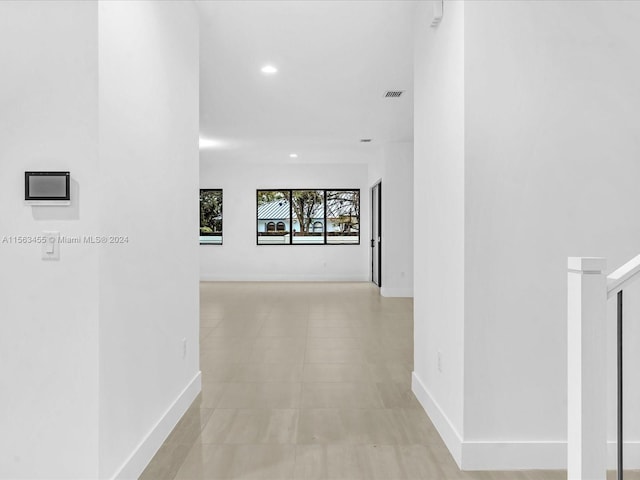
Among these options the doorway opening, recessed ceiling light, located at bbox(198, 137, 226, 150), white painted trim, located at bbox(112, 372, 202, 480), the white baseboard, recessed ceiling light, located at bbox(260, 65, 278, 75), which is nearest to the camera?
white painted trim, located at bbox(112, 372, 202, 480)

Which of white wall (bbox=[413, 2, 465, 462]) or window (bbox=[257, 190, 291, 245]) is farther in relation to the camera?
window (bbox=[257, 190, 291, 245])

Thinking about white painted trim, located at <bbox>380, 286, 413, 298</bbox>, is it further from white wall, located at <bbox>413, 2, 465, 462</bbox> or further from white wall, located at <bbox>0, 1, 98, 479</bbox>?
white wall, located at <bbox>0, 1, 98, 479</bbox>

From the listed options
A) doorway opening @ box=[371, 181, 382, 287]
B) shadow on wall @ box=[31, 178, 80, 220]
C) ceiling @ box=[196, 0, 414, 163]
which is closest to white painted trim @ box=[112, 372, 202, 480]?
shadow on wall @ box=[31, 178, 80, 220]

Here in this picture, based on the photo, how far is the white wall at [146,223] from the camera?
77.2 inches

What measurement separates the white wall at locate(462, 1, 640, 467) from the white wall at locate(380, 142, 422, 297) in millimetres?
6378

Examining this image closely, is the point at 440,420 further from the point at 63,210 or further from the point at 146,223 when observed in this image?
the point at 63,210

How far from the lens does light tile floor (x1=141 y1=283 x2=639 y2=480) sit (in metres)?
2.37

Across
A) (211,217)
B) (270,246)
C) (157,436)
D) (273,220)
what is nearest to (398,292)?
(270,246)

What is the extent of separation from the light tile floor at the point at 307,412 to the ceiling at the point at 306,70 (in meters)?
2.82

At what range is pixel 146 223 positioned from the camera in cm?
241

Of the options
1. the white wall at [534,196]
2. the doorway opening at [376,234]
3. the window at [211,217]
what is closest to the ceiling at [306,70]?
the white wall at [534,196]

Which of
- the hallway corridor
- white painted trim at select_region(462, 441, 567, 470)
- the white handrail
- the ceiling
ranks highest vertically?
the ceiling

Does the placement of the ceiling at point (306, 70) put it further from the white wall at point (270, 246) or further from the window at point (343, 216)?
the window at point (343, 216)

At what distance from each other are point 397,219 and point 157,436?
6.80 metres
